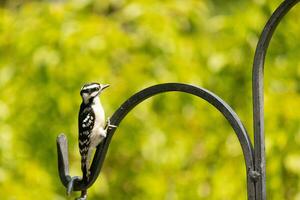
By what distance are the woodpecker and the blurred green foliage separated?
90 centimetres

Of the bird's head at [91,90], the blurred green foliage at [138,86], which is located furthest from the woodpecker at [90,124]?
the blurred green foliage at [138,86]

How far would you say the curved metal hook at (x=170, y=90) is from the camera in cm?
156

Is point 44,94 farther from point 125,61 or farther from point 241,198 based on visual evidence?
point 241,198

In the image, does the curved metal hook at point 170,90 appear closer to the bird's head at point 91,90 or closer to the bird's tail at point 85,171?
the bird's tail at point 85,171

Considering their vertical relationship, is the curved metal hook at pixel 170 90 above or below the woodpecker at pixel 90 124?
below

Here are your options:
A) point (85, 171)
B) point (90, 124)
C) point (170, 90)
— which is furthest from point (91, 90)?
point (170, 90)

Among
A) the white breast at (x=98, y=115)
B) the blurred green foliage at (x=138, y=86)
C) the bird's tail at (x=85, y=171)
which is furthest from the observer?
the blurred green foliage at (x=138, y=86)

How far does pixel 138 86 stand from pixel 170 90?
5.30 feet

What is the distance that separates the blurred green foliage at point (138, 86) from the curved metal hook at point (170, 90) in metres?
1.23

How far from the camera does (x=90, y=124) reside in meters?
2.21

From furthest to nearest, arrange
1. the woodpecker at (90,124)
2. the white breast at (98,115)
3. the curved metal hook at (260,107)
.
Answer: the white breast at (98,115), the woodpecker at (90,124), the curved metal hook at (260,107)

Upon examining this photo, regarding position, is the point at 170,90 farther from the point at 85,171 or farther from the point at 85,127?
the point at 85,127

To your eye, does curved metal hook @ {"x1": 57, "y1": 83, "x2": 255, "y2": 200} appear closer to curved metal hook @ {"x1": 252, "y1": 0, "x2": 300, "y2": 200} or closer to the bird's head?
curved metal hook @ {"x1": 252, "y1": 0, "x2": 300, "y2": 200}

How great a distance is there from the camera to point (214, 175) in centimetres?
306
